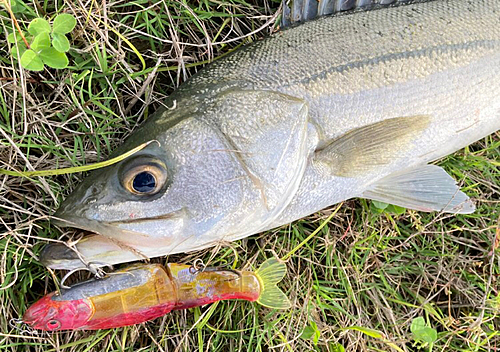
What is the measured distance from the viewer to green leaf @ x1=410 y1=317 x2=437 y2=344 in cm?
238

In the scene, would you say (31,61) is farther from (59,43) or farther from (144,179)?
(144,179)

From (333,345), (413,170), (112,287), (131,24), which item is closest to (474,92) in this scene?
(413,170)

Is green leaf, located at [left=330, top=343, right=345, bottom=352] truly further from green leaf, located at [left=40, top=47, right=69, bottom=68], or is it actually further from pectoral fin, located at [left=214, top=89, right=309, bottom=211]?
green leaf, located at [left=40, top=47, right=69, bottom=68]

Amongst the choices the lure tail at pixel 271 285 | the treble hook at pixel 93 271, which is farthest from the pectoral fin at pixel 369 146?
the treble hook at pixel 93 271

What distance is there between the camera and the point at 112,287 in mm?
1920

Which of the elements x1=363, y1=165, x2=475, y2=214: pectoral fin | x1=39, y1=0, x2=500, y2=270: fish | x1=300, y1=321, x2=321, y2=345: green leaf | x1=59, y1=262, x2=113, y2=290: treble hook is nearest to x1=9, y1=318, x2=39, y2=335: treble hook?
x1=59, y1=262, x2=113, y2=290: treble hook

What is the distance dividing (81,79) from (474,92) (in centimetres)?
197

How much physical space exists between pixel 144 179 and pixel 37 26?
85cm

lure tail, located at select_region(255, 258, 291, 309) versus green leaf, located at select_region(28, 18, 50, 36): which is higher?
green leaf, located at select_region(28, 18, 50, 36)

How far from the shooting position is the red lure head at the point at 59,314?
1.84 metres

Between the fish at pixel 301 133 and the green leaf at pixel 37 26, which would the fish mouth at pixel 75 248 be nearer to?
the fish at pixel 301 133

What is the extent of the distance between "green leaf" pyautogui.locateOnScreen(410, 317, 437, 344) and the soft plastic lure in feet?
2.48

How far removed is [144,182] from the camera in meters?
1.74

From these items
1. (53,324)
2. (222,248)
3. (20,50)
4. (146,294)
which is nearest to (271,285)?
(222,248)
